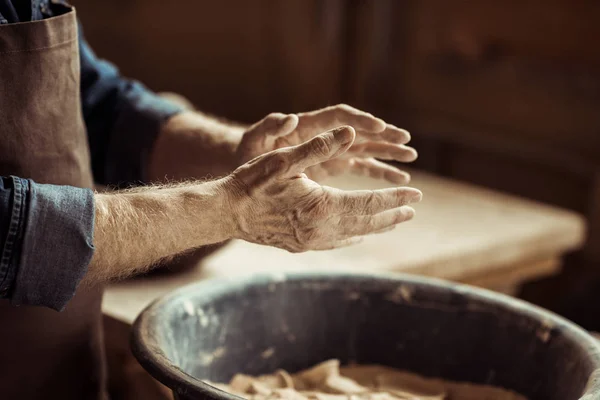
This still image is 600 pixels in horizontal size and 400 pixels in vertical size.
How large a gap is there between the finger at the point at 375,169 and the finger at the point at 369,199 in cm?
32

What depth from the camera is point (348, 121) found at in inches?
61.2

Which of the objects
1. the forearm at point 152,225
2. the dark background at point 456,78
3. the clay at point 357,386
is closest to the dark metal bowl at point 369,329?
the clay at point 357,386

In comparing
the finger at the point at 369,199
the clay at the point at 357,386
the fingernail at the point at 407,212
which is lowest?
the clay at the point at 357,386

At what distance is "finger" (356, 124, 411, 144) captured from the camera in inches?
61.5

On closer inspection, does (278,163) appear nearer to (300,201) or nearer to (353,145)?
(300,201)

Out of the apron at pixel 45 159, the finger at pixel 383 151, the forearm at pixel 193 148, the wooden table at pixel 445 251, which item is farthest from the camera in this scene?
the wooden table at pixel 445 251

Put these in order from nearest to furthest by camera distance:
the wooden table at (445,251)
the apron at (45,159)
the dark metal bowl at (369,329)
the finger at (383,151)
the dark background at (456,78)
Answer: the apron at (45,159) → the dark metal bowl at (369,329) → the finger at (383,151) → the wooden table at (445,251) → the dark background at (456,78)

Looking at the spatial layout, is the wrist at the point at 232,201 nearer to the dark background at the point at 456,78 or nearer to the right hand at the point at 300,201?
the right hand at the point at 300,201

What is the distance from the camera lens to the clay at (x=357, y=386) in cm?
152

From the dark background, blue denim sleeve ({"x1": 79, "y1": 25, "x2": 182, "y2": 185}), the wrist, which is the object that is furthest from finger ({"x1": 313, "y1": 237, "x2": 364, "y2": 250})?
the dark background

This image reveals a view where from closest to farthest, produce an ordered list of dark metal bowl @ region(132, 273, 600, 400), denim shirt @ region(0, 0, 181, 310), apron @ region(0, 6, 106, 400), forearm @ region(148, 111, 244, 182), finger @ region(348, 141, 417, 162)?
denim shirt @ region(0, 0, 181, 310)
apron @ region(0, 6, 106, 400)
dark metal bowl @ region(132, 273, 600, 400)
finger @ region(348, 141, 417, 162)
forearm @ region(148, 111, 244, 182)

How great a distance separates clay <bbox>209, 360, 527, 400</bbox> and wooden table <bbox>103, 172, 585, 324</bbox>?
0.53 meters

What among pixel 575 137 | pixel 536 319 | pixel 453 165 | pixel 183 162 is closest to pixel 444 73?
pixel 453 165

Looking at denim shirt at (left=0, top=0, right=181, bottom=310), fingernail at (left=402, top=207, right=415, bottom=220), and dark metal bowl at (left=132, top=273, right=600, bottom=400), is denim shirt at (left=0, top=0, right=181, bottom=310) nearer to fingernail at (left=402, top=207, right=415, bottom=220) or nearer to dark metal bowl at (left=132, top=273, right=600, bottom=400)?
dark metal bowl at (left=132, top=273, right=600, bottom=400)
